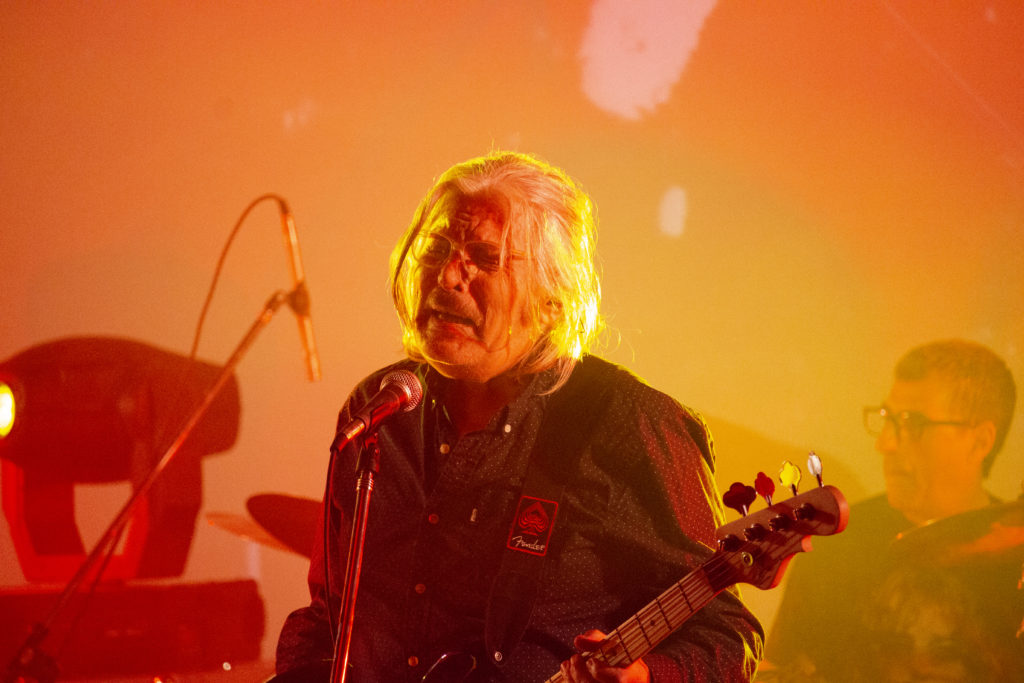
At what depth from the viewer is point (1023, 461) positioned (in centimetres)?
314

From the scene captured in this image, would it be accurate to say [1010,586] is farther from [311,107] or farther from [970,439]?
[311,107]

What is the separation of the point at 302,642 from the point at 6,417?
6.34 feet

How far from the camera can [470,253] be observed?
2.31 meters

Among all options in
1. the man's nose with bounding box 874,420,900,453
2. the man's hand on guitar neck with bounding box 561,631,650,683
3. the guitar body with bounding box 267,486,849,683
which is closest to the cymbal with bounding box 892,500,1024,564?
the man's nose with bounding box 874,420,900,453

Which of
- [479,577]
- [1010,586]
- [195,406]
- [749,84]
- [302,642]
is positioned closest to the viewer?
[479,577]

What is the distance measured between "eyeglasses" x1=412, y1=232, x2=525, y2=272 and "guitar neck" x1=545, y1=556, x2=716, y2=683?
977 millimetres

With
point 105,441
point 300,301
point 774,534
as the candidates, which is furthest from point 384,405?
point 105,441

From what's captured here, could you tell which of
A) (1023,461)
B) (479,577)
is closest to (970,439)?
(1023,461)

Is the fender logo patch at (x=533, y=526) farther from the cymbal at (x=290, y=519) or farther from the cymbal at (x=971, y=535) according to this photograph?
the cymbal at (x=971, y=535)

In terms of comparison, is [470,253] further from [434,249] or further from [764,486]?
[764,486]

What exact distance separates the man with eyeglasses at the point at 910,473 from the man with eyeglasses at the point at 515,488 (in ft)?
4.59

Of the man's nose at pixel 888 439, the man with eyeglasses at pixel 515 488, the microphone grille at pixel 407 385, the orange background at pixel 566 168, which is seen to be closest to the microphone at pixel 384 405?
the microphone grille at pixel 407 385

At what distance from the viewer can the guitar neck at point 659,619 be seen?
1779 mm

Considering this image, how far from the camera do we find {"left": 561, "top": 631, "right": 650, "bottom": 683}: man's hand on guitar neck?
176 centimetres
